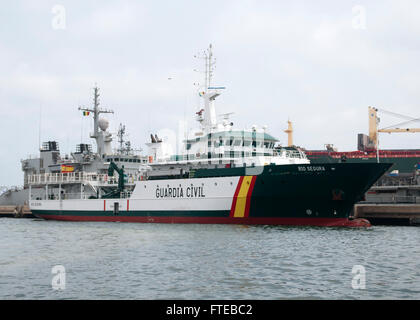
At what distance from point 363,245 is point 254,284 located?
950 centimetres

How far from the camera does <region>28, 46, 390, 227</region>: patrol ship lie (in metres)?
29.0

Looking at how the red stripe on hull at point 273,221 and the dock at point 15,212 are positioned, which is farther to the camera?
the dock at point 15,212

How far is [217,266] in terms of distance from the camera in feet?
52.2

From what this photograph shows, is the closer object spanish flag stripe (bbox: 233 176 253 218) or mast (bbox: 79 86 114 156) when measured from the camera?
spanish flag stripe (bbox: 233 176 253 218)

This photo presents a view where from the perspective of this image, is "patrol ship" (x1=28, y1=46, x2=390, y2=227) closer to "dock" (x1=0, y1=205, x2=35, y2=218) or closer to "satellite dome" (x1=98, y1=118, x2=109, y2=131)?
"satellite dome" (x1=98, y1=118, x2=109, y2=131)

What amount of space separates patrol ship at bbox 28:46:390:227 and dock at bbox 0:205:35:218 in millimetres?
13149

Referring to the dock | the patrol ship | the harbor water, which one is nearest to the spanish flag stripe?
the patrol ship

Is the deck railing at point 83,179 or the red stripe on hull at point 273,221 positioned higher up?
the deck railing at point 83,179

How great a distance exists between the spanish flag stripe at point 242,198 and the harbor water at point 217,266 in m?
5.60

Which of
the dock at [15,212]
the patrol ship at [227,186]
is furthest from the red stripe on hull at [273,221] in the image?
the dock at [15,212]

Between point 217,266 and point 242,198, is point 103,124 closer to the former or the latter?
point 242,198

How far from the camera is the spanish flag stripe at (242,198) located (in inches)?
1201

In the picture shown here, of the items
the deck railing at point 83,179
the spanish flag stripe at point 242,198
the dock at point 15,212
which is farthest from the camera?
the dock at point 15,212

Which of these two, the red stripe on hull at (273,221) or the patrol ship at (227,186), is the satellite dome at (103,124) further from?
the red stripe on hull at (273,221)
